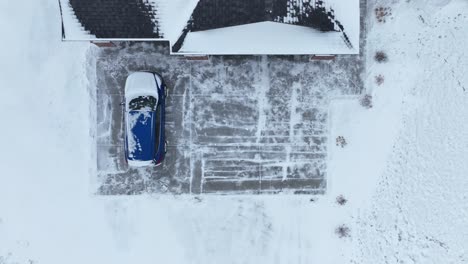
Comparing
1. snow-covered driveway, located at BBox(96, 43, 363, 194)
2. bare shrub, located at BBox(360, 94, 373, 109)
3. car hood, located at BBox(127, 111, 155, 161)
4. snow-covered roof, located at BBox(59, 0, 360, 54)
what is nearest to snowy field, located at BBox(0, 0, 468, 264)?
bare shrub, located at BBox(360, 94, 373, 109)

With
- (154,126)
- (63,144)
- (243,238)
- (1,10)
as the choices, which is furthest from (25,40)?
(243,238)

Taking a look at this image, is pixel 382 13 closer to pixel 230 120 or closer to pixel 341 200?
pixel 230 120

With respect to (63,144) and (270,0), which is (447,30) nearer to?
(270,0)

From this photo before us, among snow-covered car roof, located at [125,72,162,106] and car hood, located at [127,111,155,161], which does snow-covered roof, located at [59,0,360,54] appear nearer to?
snow-covered car roof, located at [125,72,162,106]

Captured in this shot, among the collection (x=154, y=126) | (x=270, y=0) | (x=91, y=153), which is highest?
(x=270, y=0)

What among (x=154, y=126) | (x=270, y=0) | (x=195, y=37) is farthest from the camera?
(x=154, y=126)

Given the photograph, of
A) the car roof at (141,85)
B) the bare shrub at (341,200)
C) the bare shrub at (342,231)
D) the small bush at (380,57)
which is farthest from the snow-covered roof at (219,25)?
the bare shrub at (342,231)

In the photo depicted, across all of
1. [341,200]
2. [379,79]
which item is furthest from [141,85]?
[379,79]
